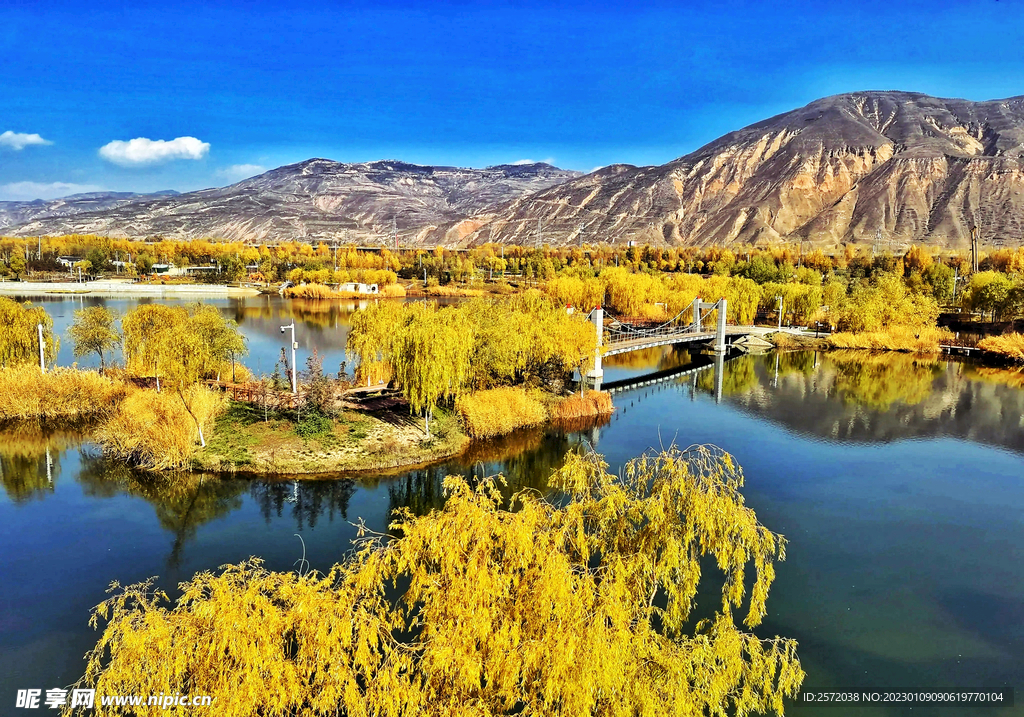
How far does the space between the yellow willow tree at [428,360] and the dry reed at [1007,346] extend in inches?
1442

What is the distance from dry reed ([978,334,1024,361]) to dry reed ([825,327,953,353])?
9.45 ft

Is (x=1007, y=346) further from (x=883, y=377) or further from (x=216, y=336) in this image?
(x=216, y=336)

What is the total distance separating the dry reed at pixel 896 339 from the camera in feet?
149

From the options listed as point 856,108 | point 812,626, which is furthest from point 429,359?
point 856,108

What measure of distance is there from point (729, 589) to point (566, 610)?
8.58 ft

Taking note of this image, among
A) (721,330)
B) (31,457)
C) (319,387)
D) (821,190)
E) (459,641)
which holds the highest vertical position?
(821,190)

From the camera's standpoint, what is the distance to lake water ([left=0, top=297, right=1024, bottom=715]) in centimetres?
1145

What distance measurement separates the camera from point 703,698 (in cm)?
664

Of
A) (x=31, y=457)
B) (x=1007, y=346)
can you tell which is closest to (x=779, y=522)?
(x=31, y=457)

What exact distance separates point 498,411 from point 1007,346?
116 feet

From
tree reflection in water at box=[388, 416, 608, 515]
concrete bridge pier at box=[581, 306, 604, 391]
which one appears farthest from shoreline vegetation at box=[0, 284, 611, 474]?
concrete bridge pier at box=[581, 306, 604, 391]

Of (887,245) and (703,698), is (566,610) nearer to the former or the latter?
(703,698)

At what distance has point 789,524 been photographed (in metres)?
16.8

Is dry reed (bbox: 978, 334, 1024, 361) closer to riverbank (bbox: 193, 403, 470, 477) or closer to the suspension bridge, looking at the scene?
the suspension bridge
